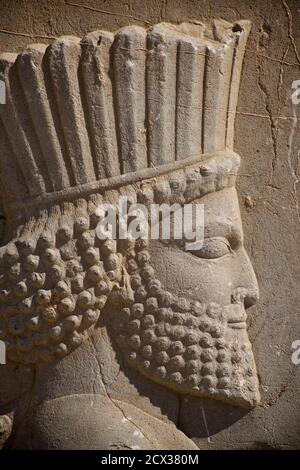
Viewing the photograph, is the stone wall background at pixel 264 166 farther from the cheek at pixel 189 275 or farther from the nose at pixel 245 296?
the cheek at pixel 189 275

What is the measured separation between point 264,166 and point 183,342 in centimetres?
73

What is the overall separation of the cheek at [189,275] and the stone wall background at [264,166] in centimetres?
19

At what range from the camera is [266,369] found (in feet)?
10.1

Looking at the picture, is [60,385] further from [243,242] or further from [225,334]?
[243,242]

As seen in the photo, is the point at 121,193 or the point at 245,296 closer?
the point at 121,193

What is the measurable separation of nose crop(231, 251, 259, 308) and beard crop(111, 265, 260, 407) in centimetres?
4

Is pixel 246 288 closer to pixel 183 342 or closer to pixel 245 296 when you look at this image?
pixel 245 296

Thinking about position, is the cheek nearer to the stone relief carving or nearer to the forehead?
the stone relief carving

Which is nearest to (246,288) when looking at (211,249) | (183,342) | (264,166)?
(211,249)

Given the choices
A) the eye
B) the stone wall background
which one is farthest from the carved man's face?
the stone wall background

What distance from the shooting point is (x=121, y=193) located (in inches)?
114

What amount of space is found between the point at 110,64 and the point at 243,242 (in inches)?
32.2

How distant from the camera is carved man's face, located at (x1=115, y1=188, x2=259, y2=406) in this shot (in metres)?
2.93

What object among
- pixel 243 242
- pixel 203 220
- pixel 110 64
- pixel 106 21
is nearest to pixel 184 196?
pixel 203 220
